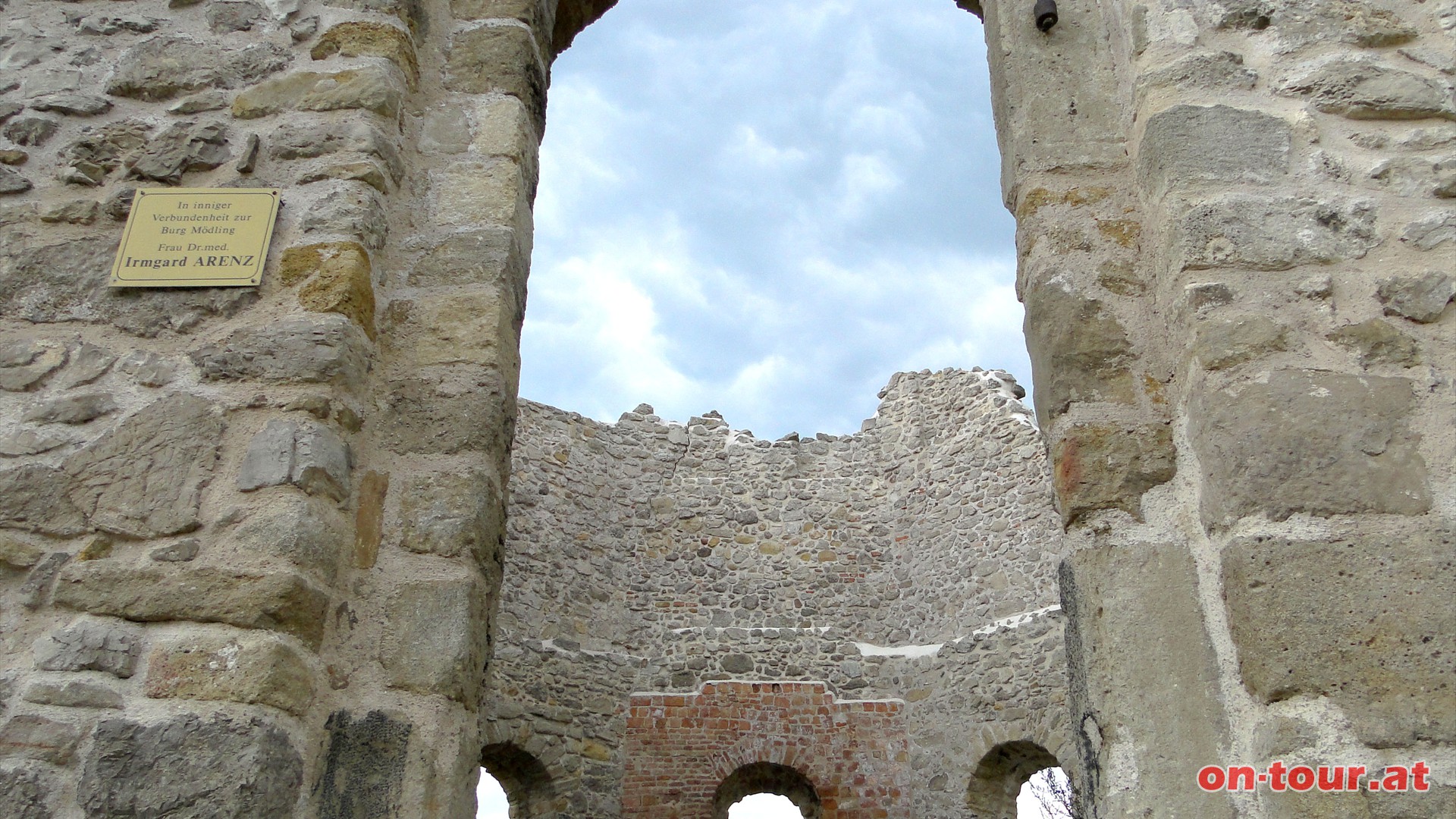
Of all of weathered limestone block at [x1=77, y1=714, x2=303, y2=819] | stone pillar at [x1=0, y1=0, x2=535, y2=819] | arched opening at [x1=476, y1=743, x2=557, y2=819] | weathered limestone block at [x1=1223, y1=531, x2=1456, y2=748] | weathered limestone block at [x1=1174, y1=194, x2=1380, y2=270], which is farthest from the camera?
arched opening at [x1=476, y1=743, x2=557, y2=819]

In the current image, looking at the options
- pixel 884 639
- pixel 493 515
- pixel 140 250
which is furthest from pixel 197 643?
pixel 884 639

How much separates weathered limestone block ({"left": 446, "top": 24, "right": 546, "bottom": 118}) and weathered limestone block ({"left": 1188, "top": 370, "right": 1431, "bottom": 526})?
6.84 ft

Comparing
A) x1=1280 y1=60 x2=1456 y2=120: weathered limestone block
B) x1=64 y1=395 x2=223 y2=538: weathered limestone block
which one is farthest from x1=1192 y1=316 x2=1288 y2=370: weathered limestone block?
x1=64 y1=395 x2=223 y2=538: weathered limestone block

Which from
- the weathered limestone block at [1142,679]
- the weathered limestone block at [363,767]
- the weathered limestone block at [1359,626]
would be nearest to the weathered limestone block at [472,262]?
the weathered limestone block at [363,767]

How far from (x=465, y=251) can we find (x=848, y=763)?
838 centimetres

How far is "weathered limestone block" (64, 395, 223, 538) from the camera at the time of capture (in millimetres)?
2104

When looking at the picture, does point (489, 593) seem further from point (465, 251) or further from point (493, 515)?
Answer: point (465, 251)

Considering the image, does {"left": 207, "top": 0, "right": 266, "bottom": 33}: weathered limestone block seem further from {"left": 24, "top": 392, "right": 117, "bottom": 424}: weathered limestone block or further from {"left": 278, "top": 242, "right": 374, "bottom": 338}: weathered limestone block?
{"left": 24, "top": 392, "right": 117, "bottom": 424}: weathered limestone block

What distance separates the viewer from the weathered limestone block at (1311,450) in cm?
190

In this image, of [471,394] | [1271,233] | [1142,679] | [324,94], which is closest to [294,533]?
[471,394]

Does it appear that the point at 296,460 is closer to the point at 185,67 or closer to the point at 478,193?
the point at 478,193

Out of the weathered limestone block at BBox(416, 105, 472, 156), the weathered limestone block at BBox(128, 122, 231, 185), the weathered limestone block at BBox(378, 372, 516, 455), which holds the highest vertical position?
the weathered limestone block at BBox(416, 105, 472, 156)

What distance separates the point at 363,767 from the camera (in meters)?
2.03

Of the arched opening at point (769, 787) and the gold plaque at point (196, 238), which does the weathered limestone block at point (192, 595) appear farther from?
the arched opening at point (769, 787)
